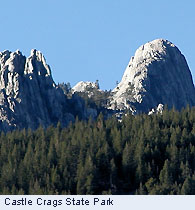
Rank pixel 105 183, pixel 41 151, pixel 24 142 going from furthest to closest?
pixel 24 142 → pixel 41 151 → pixel 105 183

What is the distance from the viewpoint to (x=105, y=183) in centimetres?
16588

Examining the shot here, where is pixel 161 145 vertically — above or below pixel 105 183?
above

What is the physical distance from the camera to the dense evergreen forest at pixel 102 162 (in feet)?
528

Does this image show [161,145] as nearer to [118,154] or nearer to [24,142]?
[118,154]

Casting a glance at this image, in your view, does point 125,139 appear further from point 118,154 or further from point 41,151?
point 41,151

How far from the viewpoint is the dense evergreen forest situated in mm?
160875

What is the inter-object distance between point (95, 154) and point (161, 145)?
18.0 m

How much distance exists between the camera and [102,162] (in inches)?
6816
